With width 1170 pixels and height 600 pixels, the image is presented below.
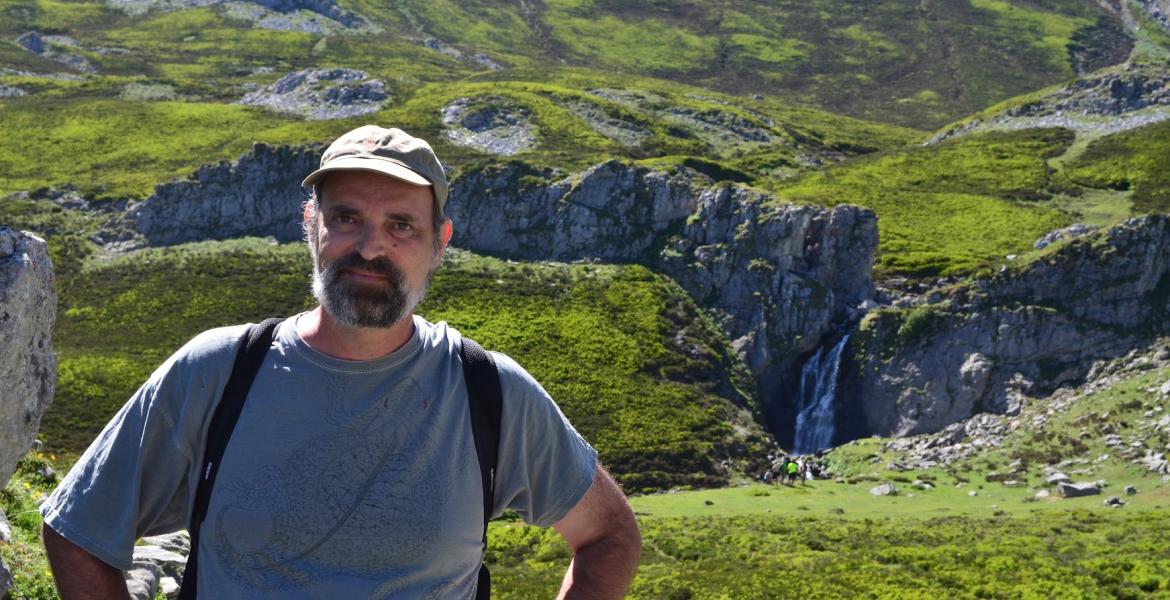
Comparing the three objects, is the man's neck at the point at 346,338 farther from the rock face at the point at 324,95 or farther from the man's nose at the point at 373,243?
the rock face at the point at 324,95

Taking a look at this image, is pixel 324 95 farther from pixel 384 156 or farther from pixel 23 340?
pixel 384 156

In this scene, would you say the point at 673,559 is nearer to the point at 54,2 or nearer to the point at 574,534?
the point at 574,534

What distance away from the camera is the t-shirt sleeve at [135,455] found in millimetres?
4719

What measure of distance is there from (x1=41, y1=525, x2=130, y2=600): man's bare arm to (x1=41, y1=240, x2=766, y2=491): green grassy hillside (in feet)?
134

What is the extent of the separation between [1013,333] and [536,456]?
52600 mm

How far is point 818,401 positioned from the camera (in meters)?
56.4

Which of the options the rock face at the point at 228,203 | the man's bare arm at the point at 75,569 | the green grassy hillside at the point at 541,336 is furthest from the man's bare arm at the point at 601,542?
the rock face at the point at 228,203

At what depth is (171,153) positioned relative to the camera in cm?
9788

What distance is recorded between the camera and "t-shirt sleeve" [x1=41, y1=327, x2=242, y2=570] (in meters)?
4.72

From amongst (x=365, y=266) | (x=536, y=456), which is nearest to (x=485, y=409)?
(x=536, y=456)

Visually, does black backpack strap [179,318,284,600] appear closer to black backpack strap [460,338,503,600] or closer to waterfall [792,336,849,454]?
black backpack strap [460,338,503,600]

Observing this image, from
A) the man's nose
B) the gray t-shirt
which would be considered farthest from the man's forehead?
the gray t-shirt

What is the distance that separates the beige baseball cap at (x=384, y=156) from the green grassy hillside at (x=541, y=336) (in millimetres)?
40914

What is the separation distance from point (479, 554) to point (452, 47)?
192m
